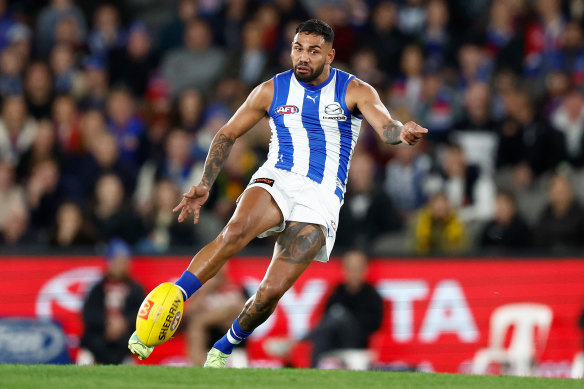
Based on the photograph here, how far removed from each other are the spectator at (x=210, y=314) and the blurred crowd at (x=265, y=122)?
34.1 inches

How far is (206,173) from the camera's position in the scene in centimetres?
782

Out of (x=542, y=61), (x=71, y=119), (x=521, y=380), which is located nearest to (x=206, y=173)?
(x=521, y=380)

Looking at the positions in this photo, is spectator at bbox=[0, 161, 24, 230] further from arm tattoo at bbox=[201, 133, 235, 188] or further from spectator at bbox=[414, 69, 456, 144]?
arm tattoo at bbox=[201, 133, 235, 188]

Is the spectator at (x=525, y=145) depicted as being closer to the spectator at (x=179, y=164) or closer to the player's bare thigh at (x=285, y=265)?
the spectator at (x=179, y=164)

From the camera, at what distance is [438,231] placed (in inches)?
476

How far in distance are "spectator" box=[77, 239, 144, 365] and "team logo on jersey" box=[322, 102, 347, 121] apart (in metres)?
4.55

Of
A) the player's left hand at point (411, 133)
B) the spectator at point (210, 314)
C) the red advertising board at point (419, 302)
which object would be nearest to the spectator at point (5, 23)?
the red advertising board at point (419, 302)

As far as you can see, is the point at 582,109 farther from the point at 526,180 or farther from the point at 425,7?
the point at 425,7

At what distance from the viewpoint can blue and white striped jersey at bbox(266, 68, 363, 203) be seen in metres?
7.94

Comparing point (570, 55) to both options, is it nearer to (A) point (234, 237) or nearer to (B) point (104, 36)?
(B) point (104, 36)

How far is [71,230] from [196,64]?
3829mm

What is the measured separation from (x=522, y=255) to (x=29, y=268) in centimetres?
577

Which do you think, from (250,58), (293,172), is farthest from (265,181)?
(250,58)

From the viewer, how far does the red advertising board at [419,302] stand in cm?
1172
